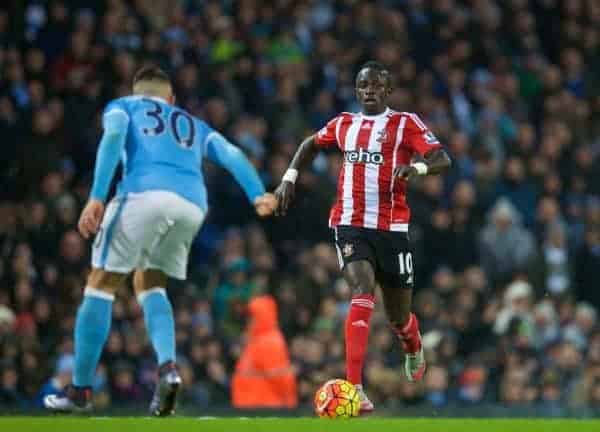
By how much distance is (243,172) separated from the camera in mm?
9883

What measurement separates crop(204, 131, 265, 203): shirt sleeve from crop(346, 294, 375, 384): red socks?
0.90 metres

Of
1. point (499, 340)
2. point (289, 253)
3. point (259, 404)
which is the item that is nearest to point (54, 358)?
point (259, 404)

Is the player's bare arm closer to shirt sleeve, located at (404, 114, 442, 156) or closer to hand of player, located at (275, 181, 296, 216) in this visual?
shirt sleeve, located at (404, 114, 442, 156)

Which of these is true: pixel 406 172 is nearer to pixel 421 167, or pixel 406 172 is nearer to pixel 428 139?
pixel 421 167

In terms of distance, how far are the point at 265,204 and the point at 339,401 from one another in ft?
4.09

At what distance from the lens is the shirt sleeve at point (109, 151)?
9.66m

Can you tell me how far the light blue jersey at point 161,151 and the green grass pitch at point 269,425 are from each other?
139cm

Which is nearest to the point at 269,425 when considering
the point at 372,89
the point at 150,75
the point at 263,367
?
the point at 372,89

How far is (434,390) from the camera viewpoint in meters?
15.6

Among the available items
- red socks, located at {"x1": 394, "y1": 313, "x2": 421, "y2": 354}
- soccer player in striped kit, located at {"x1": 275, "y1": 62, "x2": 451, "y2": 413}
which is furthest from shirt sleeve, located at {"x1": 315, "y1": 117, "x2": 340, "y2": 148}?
red socks, located at {"x1": 394, "y1": 313, "x2": 421, "y2": 354}

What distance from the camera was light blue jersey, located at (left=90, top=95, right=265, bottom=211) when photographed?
9.78m

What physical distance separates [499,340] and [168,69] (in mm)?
4371

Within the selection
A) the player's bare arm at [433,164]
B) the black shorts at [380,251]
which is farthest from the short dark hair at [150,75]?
the player's bare arm at [433,164]

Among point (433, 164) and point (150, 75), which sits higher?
point (150, 75)
